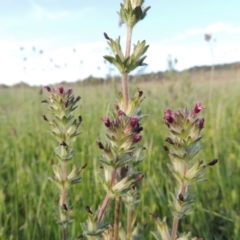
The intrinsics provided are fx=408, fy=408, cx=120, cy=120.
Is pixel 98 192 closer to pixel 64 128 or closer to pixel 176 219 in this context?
pixel 64 128

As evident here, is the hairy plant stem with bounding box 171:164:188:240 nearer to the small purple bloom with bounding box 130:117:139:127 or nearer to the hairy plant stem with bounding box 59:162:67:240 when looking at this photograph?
the small purple bloom with bounding box 130:117:139:127

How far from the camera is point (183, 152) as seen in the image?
101cm

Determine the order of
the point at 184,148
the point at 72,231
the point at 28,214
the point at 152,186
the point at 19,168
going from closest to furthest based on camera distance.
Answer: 1. the point at 184,148
2. the point at 72,231
3. the point at 28,214
4. the point at 152,186
5. the point at 19,168

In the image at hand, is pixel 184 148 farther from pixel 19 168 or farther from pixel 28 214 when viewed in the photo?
Result: pixel 19 168

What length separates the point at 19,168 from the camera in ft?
9.61

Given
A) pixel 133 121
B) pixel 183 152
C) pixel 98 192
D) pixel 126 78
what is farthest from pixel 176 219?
pixel 98 192

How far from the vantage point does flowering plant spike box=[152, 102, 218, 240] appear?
1001mm

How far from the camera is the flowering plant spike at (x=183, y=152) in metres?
1.00

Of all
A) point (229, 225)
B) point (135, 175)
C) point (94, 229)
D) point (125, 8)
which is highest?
point (125, 8)

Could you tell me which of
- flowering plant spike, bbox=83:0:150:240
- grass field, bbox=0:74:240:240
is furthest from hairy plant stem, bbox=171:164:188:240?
grass field, bbox=0:74:240:240

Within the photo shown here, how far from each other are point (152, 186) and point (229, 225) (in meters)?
0.48

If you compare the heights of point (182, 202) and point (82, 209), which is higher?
point (182, 202)

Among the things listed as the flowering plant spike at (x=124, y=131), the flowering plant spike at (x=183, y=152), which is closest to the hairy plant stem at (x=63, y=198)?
the flowering plant spike at (x=124, y=131)

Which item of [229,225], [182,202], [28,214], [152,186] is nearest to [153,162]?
[152,186]
